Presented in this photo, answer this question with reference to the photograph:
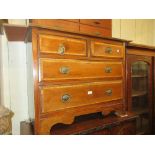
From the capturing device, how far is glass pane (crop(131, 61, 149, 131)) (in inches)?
66.5

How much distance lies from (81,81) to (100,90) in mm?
202

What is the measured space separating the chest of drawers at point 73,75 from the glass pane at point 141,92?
45 centimetres

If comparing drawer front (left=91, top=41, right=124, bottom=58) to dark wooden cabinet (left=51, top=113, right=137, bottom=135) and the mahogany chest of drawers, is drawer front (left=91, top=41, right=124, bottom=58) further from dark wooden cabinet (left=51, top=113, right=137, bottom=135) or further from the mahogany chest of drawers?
dark wooden cabinet (left=51, top=113, right=137, bottom=135)

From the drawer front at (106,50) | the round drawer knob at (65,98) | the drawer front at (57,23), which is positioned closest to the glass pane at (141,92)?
the drawer front at (106,50)

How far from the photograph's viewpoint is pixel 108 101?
1.23 metres

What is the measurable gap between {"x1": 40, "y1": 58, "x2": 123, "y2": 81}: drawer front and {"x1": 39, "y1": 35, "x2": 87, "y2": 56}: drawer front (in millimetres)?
57

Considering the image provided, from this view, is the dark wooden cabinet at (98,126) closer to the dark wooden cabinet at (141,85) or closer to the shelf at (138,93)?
the dark wooden cabinet at (141,85)

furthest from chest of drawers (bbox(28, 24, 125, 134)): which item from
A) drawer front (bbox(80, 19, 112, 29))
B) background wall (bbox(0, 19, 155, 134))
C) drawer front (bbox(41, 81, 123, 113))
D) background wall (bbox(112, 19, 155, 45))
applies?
background wall (bbox(112, 19, 155, 45))

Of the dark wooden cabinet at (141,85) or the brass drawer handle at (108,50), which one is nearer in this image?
the brass drawer handle at (108,50)

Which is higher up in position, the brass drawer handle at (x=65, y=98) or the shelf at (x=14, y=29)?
the shelf at (x=14, y=29)

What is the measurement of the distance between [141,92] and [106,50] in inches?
34.8

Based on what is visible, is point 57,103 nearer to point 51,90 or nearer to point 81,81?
point 51,90

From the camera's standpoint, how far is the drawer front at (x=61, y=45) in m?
0.91

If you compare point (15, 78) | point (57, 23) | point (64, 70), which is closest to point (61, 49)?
point (64, 70)
